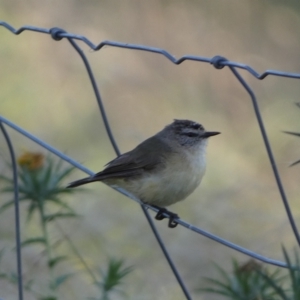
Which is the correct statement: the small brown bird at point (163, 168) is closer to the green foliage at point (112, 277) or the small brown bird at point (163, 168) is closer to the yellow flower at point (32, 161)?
the yellow flower at point (32, 161)

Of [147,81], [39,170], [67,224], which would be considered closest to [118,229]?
[67,224]

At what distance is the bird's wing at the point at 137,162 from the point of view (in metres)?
3.86

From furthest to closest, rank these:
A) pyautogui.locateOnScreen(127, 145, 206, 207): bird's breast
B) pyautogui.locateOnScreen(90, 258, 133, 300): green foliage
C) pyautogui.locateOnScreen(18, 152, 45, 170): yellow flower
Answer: pyautogui.locateOnScreen(127, 145, 206, 207): bird's breast → pyautogui.locateOnScreen(18, 152, 45, 170): yellow flower → pyautogui.locateOnScreen(90, 258, 133, 300): green foliage

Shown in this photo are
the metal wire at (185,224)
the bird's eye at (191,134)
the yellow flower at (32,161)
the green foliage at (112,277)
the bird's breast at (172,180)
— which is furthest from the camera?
the bird's eye at (191,134)

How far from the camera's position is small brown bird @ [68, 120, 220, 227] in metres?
3.73

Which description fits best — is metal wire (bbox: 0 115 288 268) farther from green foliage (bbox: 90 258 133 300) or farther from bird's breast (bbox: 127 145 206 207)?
bird's breast (bbox: 127 145 206 207)

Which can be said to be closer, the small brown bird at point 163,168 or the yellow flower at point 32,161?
the yellow flower at point 32,161

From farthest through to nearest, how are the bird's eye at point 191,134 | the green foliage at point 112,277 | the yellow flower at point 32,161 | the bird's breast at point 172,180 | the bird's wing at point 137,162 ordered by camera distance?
the bird's eye at point 191,134 → the bird's wing at point 137,162 → the bird's breast at point 172,180 → the yellow flower at point 32,161 → the green foliage at point 112,277

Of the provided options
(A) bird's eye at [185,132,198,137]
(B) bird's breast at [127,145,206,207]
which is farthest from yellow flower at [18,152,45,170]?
(A) bird's eye at [185,132,198,137]

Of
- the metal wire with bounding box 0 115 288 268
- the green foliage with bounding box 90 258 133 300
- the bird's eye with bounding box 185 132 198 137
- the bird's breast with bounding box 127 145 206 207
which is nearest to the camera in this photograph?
the metal wire with bounding box 0 115 288 268

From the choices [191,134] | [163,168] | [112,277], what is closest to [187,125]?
[191,134]

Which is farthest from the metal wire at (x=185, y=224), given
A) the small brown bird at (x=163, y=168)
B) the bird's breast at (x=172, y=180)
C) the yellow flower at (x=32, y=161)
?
the bird's breast at (x=172, y=180)

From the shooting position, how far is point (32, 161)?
11.0 feet

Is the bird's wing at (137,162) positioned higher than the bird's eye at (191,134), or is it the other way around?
the bird's eye at (191,134)
